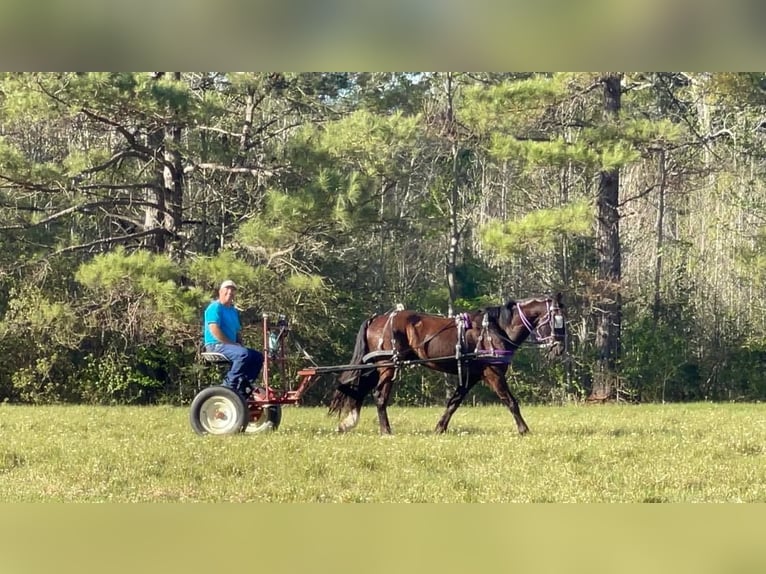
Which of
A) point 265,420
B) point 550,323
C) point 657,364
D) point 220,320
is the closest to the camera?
point 220,320

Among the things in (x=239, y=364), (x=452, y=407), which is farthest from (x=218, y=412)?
(x=452, y=407)

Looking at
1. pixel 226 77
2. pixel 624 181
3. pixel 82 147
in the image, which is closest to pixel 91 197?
pixel 82 147

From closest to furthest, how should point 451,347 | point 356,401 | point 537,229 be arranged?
point 356,401, point 451,347, point 537,229

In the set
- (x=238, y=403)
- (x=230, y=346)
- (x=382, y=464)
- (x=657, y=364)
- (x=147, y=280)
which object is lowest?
(x=382, y=464)

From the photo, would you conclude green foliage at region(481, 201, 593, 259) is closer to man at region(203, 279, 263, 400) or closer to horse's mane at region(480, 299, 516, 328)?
horse's mane at region(480, 299, 516, 328)

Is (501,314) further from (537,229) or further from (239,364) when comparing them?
(537,229)

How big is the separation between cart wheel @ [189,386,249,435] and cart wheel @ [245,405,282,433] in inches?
19.9

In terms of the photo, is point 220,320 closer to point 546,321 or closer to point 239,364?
point 239,364

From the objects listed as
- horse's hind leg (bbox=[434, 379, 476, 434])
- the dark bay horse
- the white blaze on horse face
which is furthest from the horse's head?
the white blaze on horse face

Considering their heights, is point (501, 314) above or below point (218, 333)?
above

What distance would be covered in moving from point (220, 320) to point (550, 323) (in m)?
4.00

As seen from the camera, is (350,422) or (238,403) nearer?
(238,403)

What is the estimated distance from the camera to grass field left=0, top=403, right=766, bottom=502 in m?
8.27

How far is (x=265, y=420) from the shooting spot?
12.6 meters
